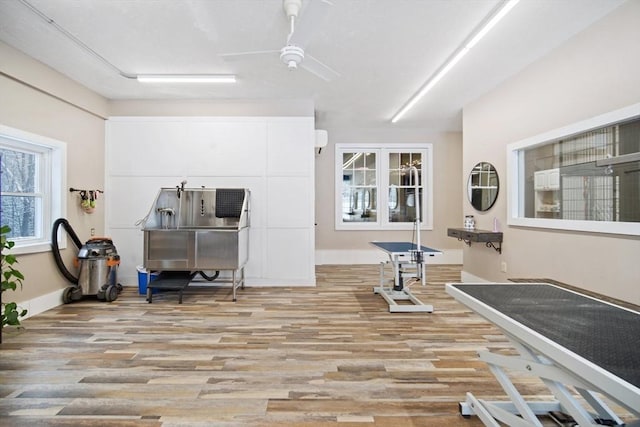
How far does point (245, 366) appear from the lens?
240 centimetres

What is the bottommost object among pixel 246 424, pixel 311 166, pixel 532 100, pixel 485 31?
pixel 246 424

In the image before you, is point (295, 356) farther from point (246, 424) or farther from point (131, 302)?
point (131, 302)

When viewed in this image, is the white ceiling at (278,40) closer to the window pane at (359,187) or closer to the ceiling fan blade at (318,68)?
the ceiling fan blade at (318,68)

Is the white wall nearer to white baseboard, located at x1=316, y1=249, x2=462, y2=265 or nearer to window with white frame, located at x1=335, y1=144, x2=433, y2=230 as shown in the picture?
white baseboard, located at x1=316, y1=249, x2=462, y2=265

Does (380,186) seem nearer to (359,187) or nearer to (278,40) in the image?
(359,187)

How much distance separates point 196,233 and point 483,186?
4.22 metres

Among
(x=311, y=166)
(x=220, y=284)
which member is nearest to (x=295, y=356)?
(x=220, y=284)

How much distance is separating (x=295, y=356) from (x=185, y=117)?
3969 mm

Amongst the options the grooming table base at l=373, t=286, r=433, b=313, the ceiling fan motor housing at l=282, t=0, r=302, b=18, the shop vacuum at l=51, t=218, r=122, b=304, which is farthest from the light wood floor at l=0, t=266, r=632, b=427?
the ceiling fan motor housing at l=282, t=0, r=302, b=18

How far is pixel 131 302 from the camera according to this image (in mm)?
4043

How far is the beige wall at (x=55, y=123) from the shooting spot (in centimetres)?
330

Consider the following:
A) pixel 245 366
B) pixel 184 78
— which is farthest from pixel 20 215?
Result: pixel 245 366

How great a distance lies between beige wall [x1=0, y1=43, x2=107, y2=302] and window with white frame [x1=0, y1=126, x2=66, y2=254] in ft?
0.37

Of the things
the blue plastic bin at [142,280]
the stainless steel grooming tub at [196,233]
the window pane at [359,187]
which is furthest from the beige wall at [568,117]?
the blue plastic bin at [142,280]
